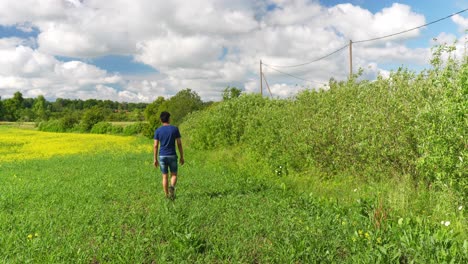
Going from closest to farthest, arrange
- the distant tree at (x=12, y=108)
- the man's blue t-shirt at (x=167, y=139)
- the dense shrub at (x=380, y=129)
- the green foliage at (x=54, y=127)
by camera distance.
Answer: the dense shrub at (x=380, y=129) < the man's blue t-shirt at (x=167, y=139) < the green foliage at (x=54, y=127) < the distant tree at (x=12, y=108)

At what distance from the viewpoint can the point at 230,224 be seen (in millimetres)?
5805

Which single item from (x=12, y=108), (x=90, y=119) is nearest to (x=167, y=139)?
(x=90, y=119)

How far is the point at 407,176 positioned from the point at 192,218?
474 centimetres

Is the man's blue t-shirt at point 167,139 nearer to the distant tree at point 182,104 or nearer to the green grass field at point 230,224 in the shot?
the green grass field at point 230,224

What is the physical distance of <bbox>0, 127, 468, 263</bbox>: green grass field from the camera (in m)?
4.54

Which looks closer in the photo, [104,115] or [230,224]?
[230,224]

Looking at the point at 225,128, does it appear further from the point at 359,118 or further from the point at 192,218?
the point at 192,218

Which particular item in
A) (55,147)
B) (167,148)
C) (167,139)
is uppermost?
(167,139)

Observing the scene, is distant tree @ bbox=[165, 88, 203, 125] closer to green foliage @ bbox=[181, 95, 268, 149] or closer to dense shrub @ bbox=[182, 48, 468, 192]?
green foliage @ bbox=[181, 95, 268, 149]

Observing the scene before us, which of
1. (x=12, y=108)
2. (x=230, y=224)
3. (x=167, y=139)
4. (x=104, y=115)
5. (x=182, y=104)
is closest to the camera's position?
(x=230, y=224)

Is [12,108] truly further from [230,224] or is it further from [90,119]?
[230,224]

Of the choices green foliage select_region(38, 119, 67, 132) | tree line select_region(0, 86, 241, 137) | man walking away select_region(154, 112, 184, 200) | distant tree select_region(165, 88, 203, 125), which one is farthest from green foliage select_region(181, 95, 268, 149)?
green foliage select_region(38, 119, 67, 132)

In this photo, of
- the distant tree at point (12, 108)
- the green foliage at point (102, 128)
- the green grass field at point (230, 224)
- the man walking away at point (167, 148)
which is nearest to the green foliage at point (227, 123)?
the green grass field at point (230, 224)

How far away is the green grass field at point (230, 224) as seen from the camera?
4.54 m
